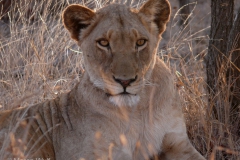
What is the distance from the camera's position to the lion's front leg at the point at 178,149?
3.94 metres

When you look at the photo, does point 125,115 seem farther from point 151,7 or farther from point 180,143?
point 151,7

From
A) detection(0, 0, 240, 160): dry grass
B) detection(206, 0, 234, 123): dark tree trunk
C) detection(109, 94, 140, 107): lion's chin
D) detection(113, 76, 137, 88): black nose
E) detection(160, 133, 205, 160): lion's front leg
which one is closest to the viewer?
detection(113, 76, 137, 88): black nose

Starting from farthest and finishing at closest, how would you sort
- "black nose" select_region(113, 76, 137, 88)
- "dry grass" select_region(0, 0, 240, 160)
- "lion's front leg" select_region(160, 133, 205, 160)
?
"dry grass" select_region(0, 0, 240, 160), "lion's front leg" select_region(160, 133, 205, 160), "black nose" select_region(113, 76, 137, 88)

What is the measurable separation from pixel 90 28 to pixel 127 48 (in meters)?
0.38

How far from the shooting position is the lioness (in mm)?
3693

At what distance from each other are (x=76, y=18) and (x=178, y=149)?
1.13 m

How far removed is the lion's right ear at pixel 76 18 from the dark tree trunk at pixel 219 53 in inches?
49.1

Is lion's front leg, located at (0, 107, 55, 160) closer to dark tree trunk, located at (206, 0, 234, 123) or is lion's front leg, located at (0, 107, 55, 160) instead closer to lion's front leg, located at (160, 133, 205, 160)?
lion's front leg, located at (160, 133, 205, 160)

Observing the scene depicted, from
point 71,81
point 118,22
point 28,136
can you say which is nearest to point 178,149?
point 118,22

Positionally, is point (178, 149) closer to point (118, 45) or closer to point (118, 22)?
point (118, 45)

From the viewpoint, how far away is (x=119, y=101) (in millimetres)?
3721

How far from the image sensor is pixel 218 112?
467 cm

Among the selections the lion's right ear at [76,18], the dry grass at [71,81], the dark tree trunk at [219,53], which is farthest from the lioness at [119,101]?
the dark tree trunk at [219,53]

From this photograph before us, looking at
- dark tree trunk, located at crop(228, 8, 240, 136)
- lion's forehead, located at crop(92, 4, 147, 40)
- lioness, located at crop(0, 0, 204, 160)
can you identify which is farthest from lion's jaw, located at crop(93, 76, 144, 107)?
dark tree trunk, located at crop(228, 8, 240, 136)
